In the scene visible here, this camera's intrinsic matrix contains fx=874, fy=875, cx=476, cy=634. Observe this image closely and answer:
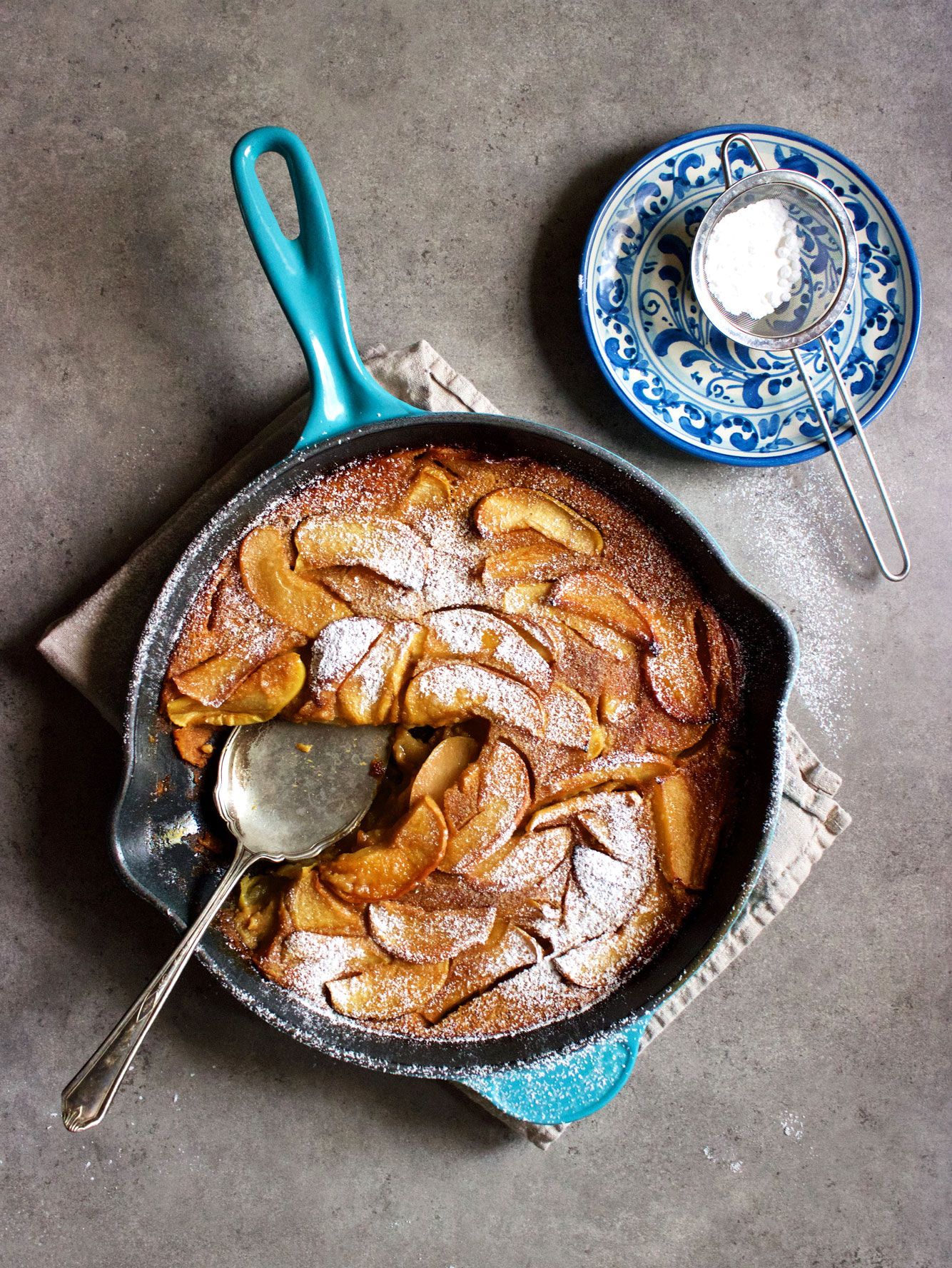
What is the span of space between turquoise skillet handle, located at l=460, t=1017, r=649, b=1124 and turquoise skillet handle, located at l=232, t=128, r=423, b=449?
3.68 ft

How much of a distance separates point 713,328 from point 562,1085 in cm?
142

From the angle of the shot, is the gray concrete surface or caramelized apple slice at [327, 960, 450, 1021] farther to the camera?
the gray concrete surface

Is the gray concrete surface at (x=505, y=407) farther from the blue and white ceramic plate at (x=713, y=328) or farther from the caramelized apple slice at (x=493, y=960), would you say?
the caramelized apple slice at (x=493, y=960)

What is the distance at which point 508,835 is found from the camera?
1460 mm

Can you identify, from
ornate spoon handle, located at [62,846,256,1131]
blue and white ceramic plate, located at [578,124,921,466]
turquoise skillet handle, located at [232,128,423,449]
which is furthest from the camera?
blue and white ceramic plate, located at [578,124,921,466]

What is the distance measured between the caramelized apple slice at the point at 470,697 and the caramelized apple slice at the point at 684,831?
25cm

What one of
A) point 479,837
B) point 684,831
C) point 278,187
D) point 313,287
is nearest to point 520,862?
point 479,837

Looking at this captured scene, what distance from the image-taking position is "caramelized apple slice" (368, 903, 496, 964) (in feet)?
4.82

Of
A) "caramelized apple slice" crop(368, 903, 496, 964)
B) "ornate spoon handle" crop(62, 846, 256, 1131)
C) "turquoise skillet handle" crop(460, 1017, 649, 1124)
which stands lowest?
"turquoise skillet handle" crop(460, 1017, 649, 1124)

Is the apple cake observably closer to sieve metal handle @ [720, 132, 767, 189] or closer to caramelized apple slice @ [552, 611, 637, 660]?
caramelized apple slice @ [552, 611, 637, 660]

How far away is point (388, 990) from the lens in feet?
4.92

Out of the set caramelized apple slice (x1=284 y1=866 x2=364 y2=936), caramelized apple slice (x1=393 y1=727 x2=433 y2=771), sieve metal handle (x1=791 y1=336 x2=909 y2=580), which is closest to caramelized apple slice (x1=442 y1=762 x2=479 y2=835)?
caramelized apple slice (x1=393 y1=727 x2=433 y2=771)

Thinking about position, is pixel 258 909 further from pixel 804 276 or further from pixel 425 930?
pixel 804 276

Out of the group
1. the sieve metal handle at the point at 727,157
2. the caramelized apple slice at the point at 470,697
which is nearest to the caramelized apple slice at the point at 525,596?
the caramelized apple slice at the point at 470,697
